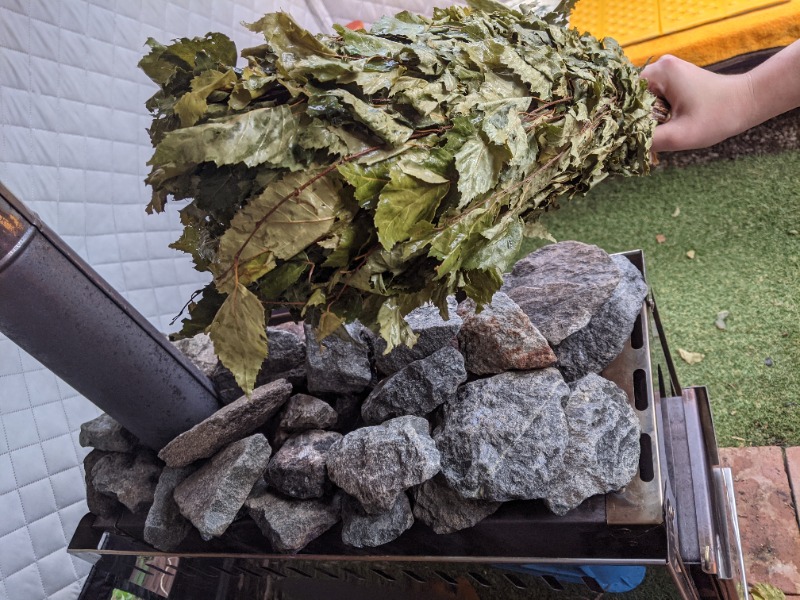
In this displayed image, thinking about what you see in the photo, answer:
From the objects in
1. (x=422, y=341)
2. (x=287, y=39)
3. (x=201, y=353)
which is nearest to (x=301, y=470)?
(x=422, y=341)

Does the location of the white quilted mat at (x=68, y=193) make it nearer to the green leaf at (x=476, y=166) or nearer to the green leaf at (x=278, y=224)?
the green leaf at (x=278, y=224)

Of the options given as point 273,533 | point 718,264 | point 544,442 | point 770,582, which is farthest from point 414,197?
point 718,264

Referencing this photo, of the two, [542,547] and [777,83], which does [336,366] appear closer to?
[542,547]

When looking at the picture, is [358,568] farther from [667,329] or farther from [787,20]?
[787,20]

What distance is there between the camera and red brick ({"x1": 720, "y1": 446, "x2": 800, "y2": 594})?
1317 millimetres

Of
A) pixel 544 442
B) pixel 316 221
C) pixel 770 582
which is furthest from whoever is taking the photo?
pixel 770 582

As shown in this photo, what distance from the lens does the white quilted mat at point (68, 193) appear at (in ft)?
5.27

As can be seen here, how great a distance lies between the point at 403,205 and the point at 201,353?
69cm

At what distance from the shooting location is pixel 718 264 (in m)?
1.76

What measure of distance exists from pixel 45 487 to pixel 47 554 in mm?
171

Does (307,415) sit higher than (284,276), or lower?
lower

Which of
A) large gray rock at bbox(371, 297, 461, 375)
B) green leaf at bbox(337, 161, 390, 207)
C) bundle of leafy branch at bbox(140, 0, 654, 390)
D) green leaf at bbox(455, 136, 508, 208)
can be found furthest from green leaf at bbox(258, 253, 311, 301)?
large gray rock at bbox(371, 297, 461, 375)

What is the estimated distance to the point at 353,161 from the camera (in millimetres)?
738

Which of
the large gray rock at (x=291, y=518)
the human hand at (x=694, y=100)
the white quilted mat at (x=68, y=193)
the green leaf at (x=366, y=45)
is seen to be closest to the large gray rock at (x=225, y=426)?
the large gray rock at (x=291, y=518)
